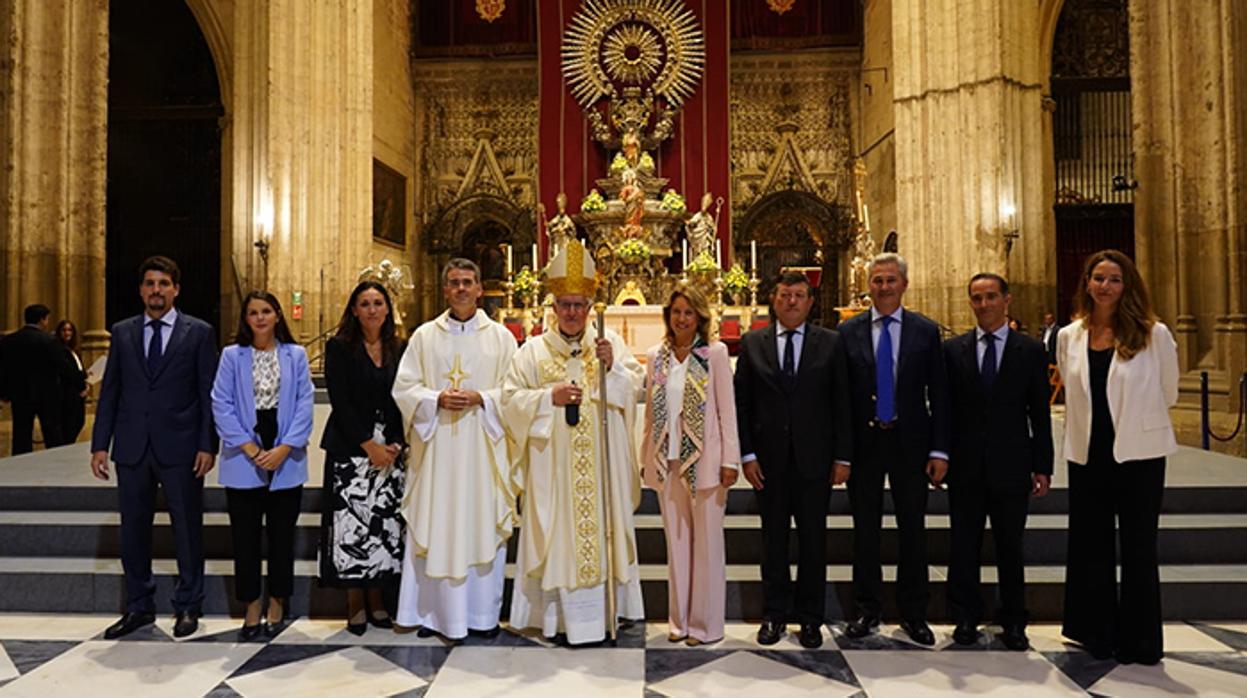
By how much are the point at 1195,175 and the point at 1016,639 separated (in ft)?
21.5

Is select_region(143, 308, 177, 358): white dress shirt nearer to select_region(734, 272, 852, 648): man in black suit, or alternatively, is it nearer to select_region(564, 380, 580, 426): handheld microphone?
select_region(564, 380, 580, 426): handheld microphone

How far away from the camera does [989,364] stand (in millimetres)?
3473

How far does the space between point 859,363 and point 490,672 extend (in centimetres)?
204

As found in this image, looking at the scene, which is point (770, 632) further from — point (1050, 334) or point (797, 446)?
point (1050, 334)

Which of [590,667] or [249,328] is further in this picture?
[249,328]

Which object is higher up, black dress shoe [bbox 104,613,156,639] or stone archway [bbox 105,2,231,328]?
stone archway [bbox 105,2,231,328]

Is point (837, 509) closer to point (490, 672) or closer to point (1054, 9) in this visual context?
point (490, 672)

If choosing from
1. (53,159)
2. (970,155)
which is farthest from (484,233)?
(970,155)

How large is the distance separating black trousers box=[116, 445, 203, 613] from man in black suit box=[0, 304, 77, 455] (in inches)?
156

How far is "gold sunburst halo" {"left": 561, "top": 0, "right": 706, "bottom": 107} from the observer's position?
17.2m

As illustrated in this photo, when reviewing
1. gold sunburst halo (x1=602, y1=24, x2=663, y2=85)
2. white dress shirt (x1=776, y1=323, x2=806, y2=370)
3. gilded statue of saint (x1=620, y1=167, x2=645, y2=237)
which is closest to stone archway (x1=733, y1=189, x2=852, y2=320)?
gilded statue of saint (x1=620, y1=167, x2=645, y2=237)

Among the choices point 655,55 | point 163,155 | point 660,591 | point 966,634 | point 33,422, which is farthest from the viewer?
point 655,55

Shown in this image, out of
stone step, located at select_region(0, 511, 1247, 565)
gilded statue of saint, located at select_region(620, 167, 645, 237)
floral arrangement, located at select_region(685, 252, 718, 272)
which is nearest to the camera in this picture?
stone step, located at select_region(0, 511, 1247, 565)

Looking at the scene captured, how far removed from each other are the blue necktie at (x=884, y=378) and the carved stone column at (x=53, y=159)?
836 cm
